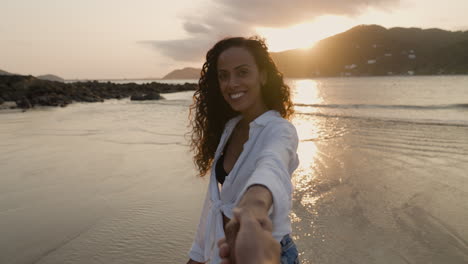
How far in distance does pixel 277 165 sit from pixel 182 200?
3.58 meters

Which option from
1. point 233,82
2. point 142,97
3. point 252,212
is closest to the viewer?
point 252,212

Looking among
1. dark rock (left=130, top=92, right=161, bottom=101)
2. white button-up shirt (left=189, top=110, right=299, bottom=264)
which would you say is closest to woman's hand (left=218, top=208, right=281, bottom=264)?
white button-up shirt (left=189, top=110, right=299, bottom=264)

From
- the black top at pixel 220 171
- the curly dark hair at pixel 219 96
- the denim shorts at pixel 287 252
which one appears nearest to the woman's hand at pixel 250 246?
the denim shorts at pixel 287 252

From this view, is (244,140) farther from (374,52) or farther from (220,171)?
(374,52)

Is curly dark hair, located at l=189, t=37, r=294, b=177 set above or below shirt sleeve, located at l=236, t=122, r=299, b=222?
above

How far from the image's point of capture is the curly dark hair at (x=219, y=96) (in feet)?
7.22

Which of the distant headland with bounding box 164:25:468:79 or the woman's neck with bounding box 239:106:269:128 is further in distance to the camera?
the distant headland with bounding box 164:25:468:79

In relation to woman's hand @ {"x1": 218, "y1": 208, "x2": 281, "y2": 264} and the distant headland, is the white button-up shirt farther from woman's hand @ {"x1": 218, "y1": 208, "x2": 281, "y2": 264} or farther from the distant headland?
the distant headland

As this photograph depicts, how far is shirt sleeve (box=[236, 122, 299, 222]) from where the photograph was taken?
3.63 ft

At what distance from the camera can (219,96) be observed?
2.55 m

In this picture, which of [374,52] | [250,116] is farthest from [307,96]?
[374,52]

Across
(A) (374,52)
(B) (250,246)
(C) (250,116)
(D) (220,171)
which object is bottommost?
(D) (220,171)

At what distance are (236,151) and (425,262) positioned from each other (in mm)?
2521

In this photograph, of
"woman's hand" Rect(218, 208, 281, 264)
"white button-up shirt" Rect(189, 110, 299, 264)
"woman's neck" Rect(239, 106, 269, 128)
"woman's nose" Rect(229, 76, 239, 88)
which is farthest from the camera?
"woman's neck" Rect(239, 106, 269, 128)
